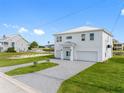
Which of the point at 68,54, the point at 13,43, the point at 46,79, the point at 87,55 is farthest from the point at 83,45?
the point at 13,43

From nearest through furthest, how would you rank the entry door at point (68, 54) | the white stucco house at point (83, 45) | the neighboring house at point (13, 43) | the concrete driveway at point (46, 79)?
the concrete driveway at point (46, 79) → the white stucco house at point (83, 45) → the entry door at point (68, 54) → the neighboring house at point (13, 43)

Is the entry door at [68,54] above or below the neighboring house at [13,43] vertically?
below

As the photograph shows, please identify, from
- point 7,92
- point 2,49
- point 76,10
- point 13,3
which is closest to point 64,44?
point 76,10

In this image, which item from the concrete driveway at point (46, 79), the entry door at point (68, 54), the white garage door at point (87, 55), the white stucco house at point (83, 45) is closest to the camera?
the concrete driveway at point (46, 79)

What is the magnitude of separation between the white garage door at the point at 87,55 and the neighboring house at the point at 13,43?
1321 inches

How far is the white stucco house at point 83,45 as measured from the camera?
2027cm

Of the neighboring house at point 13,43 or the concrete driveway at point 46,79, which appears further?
the neighboring house at point 13,43

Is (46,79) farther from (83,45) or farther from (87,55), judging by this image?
(83,45)

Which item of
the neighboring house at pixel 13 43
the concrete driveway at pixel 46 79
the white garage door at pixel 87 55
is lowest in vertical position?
the concrete driveway at pixel 46 79

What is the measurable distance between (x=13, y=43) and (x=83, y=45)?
34699 mm

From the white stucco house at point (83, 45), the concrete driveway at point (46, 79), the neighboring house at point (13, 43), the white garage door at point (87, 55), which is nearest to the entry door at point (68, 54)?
the white stucco house at point (83, 45)

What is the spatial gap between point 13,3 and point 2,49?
32.5 m

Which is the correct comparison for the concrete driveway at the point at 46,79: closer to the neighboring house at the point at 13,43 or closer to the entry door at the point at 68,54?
the entry door at the point at 68,54

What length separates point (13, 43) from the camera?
4709cm
